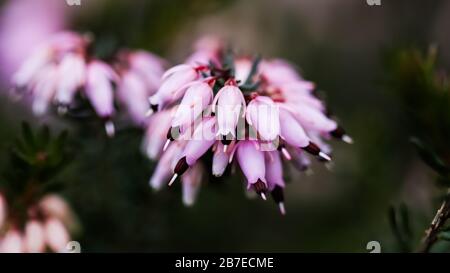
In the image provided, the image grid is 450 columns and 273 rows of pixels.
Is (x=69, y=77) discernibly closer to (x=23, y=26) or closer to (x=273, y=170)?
(x=273, y=170)

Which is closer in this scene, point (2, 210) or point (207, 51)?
point (2, 210)

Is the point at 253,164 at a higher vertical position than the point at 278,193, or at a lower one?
higher

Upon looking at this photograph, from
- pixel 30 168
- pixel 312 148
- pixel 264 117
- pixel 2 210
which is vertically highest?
pixel 264 117

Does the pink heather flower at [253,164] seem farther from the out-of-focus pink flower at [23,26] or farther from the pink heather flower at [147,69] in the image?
the out-of-focus pink flower at [23,26]

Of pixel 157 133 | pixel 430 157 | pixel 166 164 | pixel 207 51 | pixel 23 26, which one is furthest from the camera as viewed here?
pixel 23 26

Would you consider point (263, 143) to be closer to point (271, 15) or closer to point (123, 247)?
point (123, 247)

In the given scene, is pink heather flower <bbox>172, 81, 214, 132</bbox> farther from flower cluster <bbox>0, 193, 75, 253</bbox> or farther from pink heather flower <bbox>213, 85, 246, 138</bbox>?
flower cluster <bbox>0, 193, 75, 253</bbox>

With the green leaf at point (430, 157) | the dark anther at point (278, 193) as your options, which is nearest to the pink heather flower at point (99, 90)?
the dark anther at point (278, 193)

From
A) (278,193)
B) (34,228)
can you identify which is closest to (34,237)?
(34,228)
